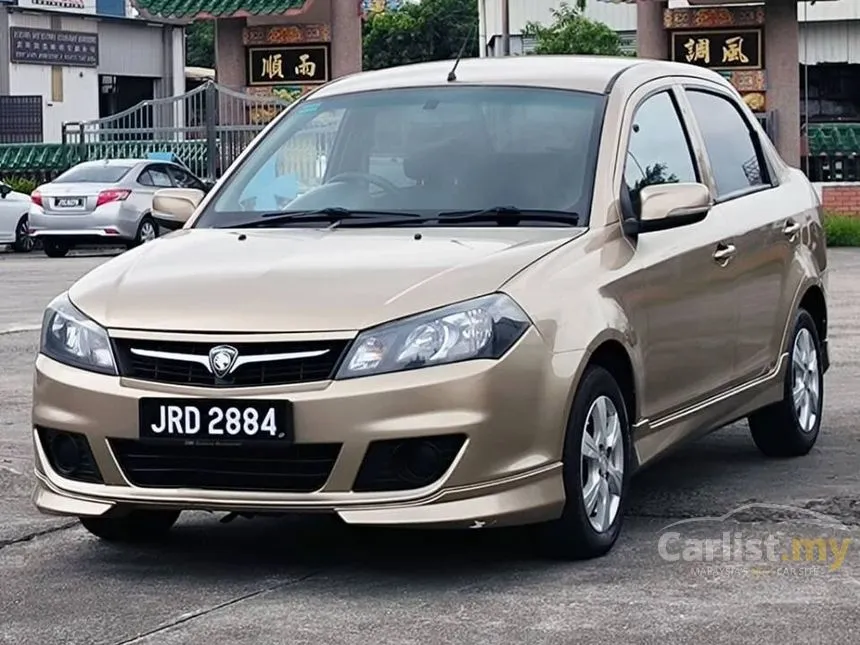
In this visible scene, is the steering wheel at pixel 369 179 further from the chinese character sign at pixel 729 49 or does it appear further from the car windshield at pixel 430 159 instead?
the chinese character sign at pixel 729 49

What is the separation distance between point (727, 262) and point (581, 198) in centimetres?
99

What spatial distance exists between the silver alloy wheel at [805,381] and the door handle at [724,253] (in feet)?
3.14

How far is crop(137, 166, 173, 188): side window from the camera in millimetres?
25797

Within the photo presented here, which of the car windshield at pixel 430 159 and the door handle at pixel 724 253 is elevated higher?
the car windshield at pixel 430 159

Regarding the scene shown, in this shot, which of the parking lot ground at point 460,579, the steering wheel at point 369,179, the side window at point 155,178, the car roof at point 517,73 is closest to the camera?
the parking lot ground at point 460,579

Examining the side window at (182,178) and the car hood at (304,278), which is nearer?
the car hood at (304,278)

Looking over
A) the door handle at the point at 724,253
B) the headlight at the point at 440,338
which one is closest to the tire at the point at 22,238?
the door handle at the point at 724,253

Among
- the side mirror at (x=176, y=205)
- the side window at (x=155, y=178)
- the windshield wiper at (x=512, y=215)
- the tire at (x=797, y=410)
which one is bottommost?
the tire at (x=797, y=410)

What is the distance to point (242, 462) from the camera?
222 inches

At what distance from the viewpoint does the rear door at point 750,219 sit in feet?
24.5

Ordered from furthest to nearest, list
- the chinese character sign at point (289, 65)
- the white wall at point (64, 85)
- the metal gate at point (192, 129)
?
the white wall at point (64, 85) → the metal gate at point (192, 129) → the chinese character sign at point (289, 65)

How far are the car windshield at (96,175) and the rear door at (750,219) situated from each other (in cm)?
1813

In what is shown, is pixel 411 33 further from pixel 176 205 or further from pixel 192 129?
pixel 176 205

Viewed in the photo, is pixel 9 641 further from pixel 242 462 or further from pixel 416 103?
pixel 416 103
